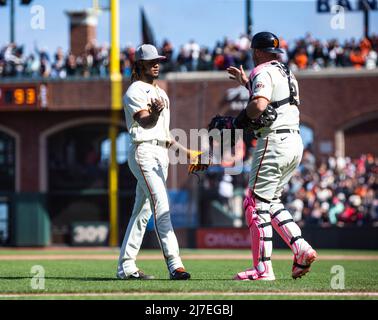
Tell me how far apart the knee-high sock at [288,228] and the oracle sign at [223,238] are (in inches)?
618

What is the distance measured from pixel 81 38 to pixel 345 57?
1149cm

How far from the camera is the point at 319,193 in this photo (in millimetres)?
24516

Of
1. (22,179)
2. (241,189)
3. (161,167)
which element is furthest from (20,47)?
(161,167)

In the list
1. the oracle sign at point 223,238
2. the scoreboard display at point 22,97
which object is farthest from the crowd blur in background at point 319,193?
the scoreboard display at point 22,97

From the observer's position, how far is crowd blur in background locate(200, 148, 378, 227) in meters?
23.8

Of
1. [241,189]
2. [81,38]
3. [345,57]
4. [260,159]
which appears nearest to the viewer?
[260,159]

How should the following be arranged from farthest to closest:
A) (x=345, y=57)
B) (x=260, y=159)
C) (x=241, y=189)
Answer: (x=345, y=57), (x=241, y=189), (x=260, y=159)

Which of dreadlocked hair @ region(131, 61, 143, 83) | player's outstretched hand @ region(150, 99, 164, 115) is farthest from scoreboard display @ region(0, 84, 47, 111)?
player's outstretched hand @ region(150, 99, 164, 115)

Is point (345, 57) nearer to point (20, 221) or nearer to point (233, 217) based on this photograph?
point (233, 217)

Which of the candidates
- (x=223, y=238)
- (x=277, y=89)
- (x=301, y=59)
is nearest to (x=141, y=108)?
(x=277, y=89)

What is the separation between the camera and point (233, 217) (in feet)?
86.9

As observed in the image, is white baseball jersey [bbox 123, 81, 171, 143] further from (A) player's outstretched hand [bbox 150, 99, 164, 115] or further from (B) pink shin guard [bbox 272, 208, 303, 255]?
(B) pink shin guard [bbox 272, 208, 303, 255]

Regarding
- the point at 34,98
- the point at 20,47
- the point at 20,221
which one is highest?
the point at 20,47

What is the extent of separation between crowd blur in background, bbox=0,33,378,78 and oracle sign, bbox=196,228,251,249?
6.22 m
